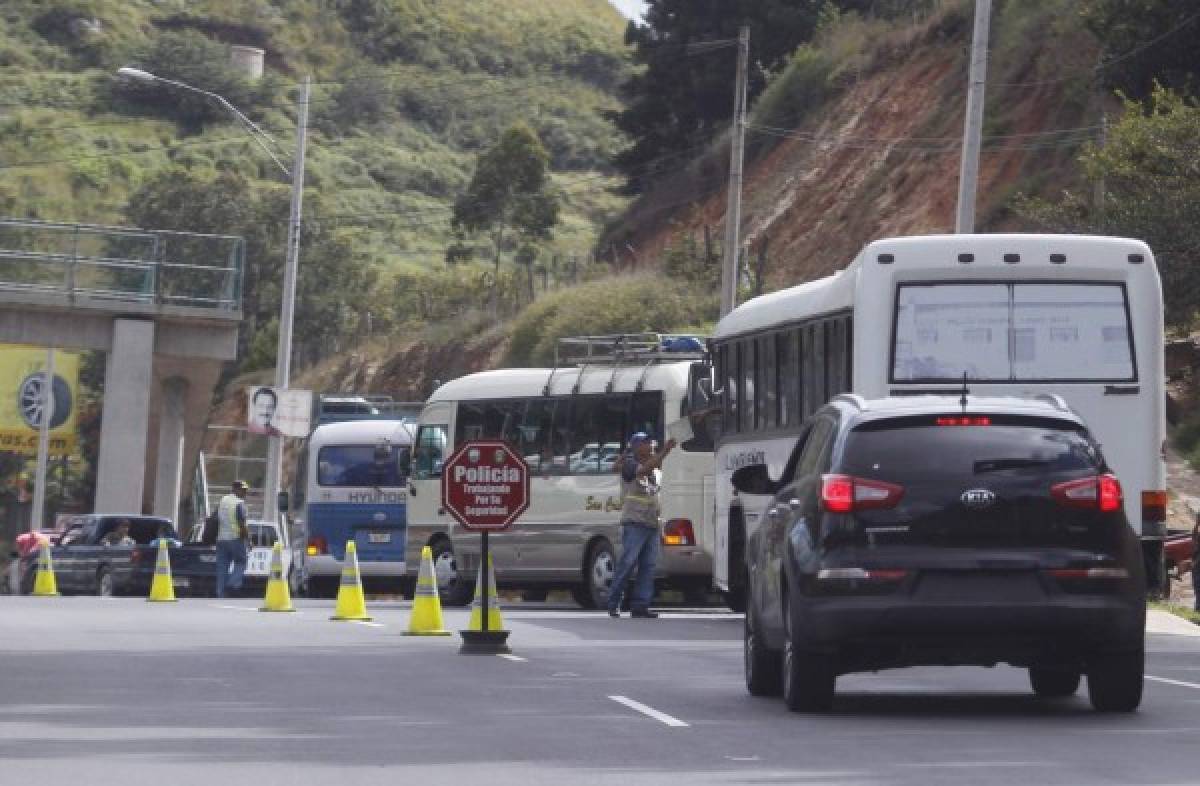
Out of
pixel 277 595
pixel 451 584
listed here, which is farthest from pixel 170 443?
pixel 277 595

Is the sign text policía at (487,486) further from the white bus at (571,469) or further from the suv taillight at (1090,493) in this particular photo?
the suv taillight at (1090,493)

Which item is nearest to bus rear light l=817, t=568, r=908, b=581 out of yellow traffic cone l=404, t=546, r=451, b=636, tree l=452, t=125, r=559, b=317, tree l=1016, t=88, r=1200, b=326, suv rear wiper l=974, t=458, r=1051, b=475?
suv rear wiper l=974, t=458, r=1051, b=475

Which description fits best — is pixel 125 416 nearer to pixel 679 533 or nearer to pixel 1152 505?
pixel 679 533

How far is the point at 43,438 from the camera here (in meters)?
75.4

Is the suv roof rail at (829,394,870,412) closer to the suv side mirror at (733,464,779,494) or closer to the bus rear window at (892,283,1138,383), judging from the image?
the suv side mirror at (733,464,779,494)

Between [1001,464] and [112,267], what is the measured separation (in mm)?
37033

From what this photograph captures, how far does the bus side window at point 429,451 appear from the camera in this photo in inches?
1411

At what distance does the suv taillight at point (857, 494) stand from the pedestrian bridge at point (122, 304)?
34.2 meters

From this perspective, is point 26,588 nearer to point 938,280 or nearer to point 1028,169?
point 1028,169

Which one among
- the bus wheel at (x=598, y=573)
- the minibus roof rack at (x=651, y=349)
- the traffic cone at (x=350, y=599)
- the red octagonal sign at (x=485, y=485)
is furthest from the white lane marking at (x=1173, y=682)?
the bus wheel at (x=598, y=573)

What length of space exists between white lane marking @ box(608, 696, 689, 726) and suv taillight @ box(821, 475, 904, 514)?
1.46 meters

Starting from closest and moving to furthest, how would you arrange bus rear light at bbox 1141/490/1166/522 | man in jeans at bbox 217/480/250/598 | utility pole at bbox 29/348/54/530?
Result: bus rear light at bbox 1141/490/1166/522 → man in jeans at bbox 217/480/250/598 → utility pole at bbox 29/348/54/530

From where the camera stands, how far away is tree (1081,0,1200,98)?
154 feet

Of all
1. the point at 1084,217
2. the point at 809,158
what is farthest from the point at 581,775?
the point at 809,158
